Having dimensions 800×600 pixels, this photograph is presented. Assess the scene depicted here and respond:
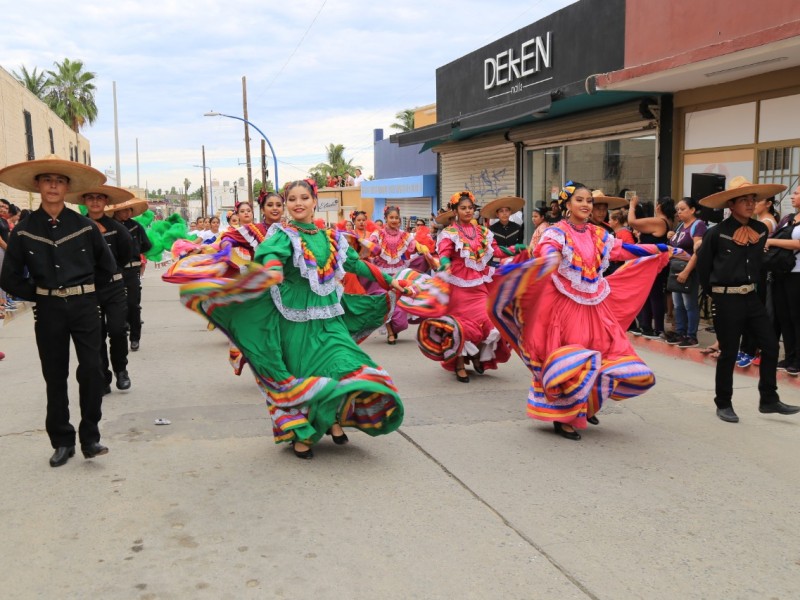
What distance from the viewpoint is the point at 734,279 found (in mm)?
6266

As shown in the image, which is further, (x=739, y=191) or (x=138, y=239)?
(x=138, y=239)

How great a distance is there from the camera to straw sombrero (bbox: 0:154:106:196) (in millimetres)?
5102

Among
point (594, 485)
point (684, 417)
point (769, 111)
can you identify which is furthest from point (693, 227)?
point (594, 485)

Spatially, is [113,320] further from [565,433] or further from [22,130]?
[22,130]

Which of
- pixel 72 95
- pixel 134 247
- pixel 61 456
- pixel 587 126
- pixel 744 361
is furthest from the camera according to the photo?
pixel 72 95

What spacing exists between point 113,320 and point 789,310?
6.36 m

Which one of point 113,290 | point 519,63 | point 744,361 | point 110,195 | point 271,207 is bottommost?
point 744,361

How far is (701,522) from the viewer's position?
4246 mm

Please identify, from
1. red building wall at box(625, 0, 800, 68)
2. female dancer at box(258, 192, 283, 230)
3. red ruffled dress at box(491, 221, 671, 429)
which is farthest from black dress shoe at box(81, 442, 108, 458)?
red building wall at box(625, 0, 800, 68)

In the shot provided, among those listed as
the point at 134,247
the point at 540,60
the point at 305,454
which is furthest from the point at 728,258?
the point at 540,60

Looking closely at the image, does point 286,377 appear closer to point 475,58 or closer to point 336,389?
point 336,389

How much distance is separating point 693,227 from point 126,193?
6137mm

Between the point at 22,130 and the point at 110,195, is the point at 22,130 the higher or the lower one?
the higher one

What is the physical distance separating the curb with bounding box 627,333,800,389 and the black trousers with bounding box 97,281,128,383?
20.1 feet
